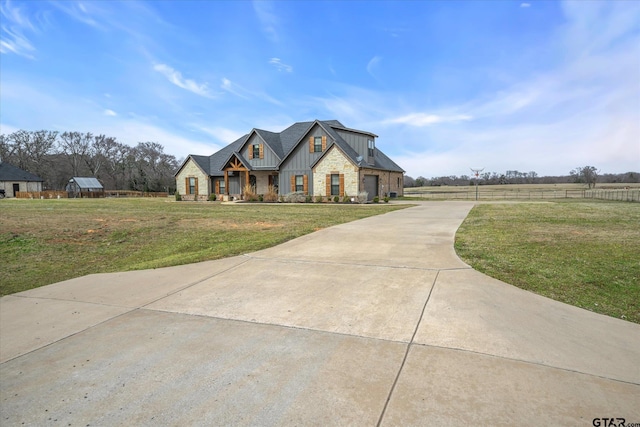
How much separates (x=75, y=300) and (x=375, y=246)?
5.96 metres

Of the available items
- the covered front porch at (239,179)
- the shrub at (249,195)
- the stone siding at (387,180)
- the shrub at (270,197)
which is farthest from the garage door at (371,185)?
the shrub at (249,195)

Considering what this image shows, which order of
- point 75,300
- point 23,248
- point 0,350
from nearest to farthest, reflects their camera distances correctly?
point 0,350 < point 75,300 < point 23,248

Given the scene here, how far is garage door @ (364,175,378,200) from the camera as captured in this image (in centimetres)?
3080

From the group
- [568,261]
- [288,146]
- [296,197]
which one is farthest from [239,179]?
[568,261]

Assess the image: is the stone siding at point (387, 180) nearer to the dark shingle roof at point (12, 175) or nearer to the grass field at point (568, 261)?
the grass field at point (568, 261)

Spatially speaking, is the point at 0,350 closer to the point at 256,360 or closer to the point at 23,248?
the point at 256,360

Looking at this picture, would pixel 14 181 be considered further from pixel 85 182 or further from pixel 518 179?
pixel 518 179

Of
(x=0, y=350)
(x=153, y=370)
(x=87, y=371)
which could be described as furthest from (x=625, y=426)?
(x=0, y=350)

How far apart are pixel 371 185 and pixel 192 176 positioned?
17.8 metres

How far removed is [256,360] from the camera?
133 inches

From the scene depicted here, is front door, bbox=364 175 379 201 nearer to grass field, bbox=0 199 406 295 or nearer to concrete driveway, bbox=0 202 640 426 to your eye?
grass field, bbox=0 199 406 295

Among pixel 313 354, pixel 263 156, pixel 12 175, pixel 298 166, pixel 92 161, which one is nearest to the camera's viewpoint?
pixel 313 354

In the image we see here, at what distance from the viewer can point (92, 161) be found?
74375 millimetres

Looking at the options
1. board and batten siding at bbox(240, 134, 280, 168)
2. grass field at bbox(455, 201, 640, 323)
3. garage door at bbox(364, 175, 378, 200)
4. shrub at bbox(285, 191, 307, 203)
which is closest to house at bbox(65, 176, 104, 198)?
board and batten siding at bbox(240, 134, 280, 168)
